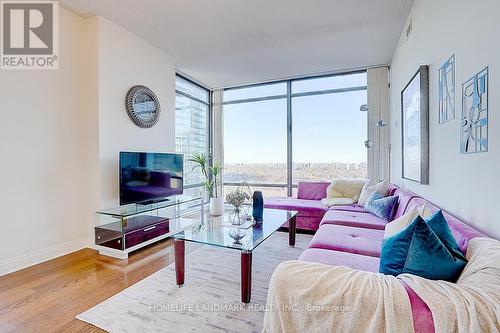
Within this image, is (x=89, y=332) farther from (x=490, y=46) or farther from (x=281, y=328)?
(x=490, y=46)

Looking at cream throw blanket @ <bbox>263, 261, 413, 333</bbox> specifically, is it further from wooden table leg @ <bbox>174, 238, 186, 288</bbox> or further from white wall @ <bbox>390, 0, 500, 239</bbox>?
wooden table leg @ <bbox>174, 238, 186, 288</bbox>

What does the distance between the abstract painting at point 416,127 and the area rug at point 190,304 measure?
1.81 metres

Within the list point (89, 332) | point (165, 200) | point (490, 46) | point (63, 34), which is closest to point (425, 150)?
point (490, 46)

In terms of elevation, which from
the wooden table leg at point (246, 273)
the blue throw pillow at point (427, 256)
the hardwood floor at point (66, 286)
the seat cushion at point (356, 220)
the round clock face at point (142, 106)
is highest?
the round clock face at point (142, 106)

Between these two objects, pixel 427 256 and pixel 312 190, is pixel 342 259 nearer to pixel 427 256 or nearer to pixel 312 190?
pixel 427 256

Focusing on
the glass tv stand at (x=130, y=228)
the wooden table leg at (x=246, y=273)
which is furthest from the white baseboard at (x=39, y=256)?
the wooden table leg at (x=246, y=273)

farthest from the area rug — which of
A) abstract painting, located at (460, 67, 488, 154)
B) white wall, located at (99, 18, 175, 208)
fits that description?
abstract painting, located at (460, 67, 488, 154)

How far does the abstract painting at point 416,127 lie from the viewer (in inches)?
93.0

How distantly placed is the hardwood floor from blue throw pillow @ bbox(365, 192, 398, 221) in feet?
8.16

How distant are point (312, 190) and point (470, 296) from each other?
3.69 meters

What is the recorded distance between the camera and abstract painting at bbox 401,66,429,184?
7.75 feet

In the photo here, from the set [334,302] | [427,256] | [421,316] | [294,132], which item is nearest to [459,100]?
[427,256]

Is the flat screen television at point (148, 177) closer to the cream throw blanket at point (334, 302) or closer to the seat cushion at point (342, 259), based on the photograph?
the seat cushion at point (342, 259)

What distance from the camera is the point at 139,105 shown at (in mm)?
3570
